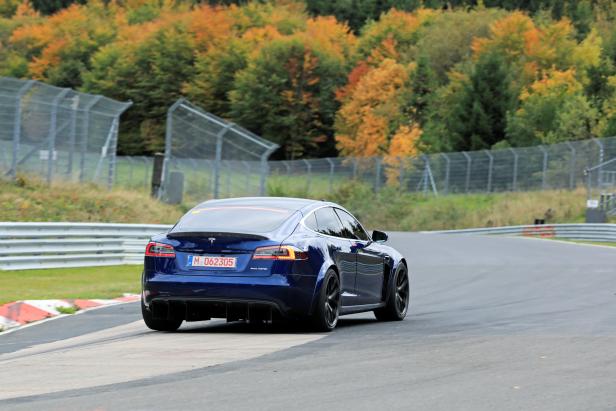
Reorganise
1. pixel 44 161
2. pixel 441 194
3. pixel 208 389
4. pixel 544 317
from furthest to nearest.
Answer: pixel 441 194, pixel 44 161, pixel 544 317, pixel 208 389

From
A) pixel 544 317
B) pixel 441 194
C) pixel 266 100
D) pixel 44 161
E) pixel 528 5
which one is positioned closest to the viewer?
pixel 544 317

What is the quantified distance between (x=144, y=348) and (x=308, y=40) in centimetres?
9622

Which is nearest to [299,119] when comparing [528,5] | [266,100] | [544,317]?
[266,100]

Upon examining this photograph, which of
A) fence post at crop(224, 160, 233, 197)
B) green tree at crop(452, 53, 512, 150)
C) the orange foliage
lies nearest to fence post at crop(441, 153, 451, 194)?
the orange foliage

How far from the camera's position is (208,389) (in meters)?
7.94

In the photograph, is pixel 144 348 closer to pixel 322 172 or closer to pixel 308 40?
pixel 322 172

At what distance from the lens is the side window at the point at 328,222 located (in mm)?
12539

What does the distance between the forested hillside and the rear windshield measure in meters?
61.3

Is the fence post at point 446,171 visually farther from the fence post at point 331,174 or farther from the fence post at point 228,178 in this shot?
the fence post at point 228,178

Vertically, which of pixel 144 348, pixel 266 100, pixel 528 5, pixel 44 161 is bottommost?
pixel 144 348

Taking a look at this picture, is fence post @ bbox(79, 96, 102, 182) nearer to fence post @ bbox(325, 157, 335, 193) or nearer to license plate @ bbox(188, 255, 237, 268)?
license plate @ bbox(188, 255, 237, 268)

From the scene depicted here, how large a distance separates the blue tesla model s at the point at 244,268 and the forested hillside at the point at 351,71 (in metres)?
61.3

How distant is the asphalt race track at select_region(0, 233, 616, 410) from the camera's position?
7.55 meters

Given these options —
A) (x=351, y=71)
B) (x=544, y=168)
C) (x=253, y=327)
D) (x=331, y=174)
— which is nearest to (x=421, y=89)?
(x=351, y=71)
